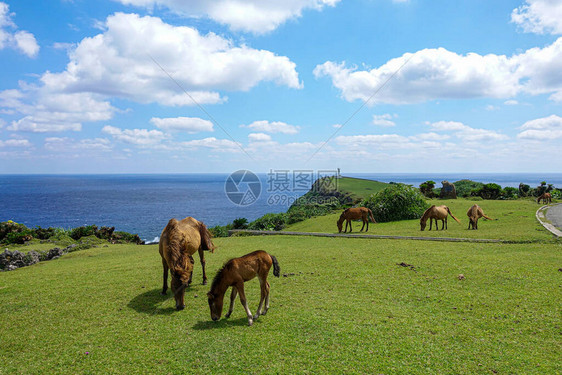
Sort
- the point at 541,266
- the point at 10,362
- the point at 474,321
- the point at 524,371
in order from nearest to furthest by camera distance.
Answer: the point at 524,371, the point at 10,362, the point at 474,321, the point at 541,266

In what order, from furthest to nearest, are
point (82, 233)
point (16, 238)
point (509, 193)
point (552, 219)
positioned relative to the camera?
1. point (509, 193)
2. point (82, 233)
3. point (16, 238)
4. point (552, 219)

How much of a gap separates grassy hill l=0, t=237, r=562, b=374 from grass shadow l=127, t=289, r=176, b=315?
0.03 m

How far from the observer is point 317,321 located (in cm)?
573

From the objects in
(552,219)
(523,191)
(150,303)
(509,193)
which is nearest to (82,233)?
(150,303)

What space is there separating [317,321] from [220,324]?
189 centimetres

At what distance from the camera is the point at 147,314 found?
636cm

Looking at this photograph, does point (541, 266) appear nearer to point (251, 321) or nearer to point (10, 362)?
point (251, 321)

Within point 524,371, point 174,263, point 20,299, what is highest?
point 174,263

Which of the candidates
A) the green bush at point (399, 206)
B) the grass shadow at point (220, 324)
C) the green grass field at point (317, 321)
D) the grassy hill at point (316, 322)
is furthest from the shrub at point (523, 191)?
the grass shadow at point (220, 324)

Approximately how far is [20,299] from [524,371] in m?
10.4

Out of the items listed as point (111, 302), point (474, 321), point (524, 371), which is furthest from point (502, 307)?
point (111, 302)

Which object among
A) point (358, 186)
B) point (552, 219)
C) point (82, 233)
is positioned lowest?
point (82, 233)

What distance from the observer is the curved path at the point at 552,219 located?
13832 millimetres

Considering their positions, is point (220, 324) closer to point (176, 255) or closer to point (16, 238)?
point (176, 255)
